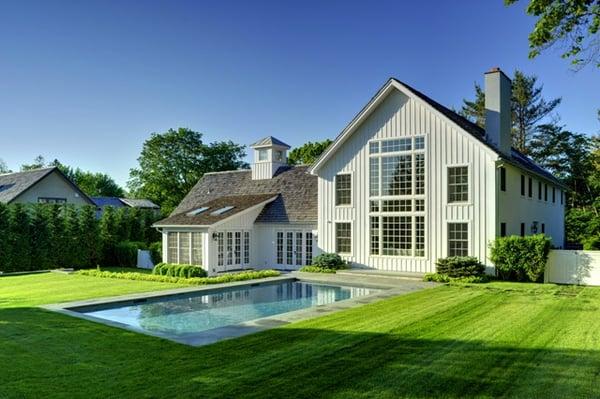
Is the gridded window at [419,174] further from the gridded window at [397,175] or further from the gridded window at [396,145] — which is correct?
the gridded window at [396,145]

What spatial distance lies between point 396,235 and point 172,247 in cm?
1104

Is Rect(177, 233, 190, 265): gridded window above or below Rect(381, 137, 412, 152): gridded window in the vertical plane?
below

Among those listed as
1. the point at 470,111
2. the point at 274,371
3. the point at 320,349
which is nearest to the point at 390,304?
the point at 320,349

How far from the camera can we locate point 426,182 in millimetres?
19328

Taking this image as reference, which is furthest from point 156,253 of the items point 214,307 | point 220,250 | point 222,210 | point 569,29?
point 569,29

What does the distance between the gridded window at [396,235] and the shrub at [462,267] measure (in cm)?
211

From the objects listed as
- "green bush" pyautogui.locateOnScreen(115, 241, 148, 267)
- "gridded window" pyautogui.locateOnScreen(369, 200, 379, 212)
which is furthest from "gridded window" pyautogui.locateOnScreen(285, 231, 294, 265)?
"green bush" pyautogui.locateOnScreen(115, 241, 148, 267)

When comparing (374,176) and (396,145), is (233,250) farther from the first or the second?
(396,145)

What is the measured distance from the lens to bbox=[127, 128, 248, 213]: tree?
51.2 m

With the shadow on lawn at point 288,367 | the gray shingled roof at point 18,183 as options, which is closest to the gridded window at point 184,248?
the shadow on lawn at point 288,367

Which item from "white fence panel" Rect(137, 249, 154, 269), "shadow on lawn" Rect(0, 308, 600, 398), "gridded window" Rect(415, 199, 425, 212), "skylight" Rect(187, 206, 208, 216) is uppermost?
"gridded window" Rect(415, 199, 425, 212)

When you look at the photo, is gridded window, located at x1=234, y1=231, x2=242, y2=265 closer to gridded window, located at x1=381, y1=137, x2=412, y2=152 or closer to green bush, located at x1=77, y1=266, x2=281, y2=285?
green bush, located at x1=77, y1=266, x2=281, y2=285

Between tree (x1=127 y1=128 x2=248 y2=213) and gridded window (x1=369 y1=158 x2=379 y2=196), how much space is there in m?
34.0

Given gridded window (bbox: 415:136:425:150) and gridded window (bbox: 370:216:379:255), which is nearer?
gridded window (bbox: 415:136:425:150)
